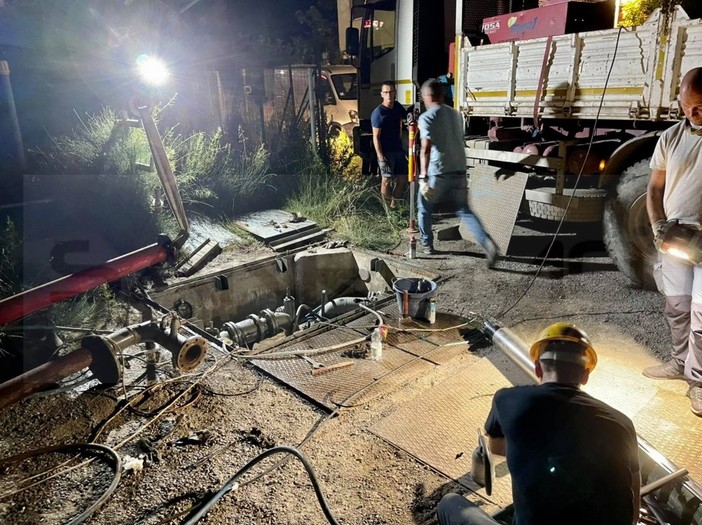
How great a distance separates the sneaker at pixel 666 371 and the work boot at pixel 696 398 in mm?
237

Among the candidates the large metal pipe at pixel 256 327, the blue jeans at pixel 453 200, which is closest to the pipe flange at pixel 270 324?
the large metal pipe at pixel 256 327

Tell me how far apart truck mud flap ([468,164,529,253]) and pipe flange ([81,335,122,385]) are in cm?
449

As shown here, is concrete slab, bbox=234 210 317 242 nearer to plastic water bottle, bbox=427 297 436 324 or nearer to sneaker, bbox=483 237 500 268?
sneaker, bbox=483 237 500 268

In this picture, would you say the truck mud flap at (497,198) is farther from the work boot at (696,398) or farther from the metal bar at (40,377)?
the metal bar at (40,377)

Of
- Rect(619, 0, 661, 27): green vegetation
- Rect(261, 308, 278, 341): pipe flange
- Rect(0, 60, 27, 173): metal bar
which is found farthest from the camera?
Rect(0, 60, 27, 173): metal bar

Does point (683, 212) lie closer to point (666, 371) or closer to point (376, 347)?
point (666, 371)

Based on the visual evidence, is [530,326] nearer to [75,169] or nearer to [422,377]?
[422,377]

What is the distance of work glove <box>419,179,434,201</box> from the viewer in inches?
229

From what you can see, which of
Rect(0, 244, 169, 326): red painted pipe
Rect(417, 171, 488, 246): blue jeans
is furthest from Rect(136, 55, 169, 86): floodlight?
Rect(417, 171, 488, 246): blue jeans

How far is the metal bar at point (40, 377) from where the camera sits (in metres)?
2.81

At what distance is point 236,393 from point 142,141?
5.11 metres

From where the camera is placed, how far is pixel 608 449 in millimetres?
1509

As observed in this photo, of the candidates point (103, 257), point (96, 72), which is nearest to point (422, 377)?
point (103, 257)

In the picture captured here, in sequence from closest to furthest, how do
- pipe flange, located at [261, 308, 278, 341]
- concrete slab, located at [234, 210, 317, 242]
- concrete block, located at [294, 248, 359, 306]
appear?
pipe flange, located at [261, 308, 278, 341], concrete block, located at [294, 248, 359, 306], concrete slab, located at [234, 210, 317, 242]
